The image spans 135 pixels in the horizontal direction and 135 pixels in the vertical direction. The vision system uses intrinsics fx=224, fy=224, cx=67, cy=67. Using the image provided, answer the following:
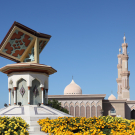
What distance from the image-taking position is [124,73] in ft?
144

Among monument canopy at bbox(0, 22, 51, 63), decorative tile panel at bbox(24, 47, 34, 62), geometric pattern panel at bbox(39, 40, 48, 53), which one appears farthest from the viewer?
geometric pattern panel at bbox(39, 40, 48, 53)

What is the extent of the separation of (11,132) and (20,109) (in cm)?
475

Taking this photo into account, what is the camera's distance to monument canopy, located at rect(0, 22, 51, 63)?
12.6m

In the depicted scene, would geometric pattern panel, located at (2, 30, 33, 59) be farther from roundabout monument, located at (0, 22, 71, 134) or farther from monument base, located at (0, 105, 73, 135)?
monument base, located at (0, 105, 73, 135)

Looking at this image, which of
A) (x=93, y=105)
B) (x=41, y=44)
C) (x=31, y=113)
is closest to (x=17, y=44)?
(x=41, y=44)

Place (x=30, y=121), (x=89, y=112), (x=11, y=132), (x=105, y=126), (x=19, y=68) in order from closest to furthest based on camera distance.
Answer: (x=11, y=132)
(x=105, y=126)
(x=30, y=121)
(x=19, y=68)
(x=89, y=112)

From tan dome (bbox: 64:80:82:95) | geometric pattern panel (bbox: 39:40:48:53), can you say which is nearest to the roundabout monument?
geometric pattern panel (bbox: 39:40:48:53)

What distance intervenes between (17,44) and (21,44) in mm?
235

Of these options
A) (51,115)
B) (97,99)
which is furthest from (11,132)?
(97,99)

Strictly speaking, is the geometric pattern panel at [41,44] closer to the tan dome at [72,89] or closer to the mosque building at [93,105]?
the mosque building at [93,105]

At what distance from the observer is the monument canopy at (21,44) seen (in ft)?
41.3

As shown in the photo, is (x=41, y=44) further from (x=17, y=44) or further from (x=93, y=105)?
(x=93, y=105)

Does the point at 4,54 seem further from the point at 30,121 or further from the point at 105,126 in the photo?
the point at 105,126

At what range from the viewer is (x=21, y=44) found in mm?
13094
